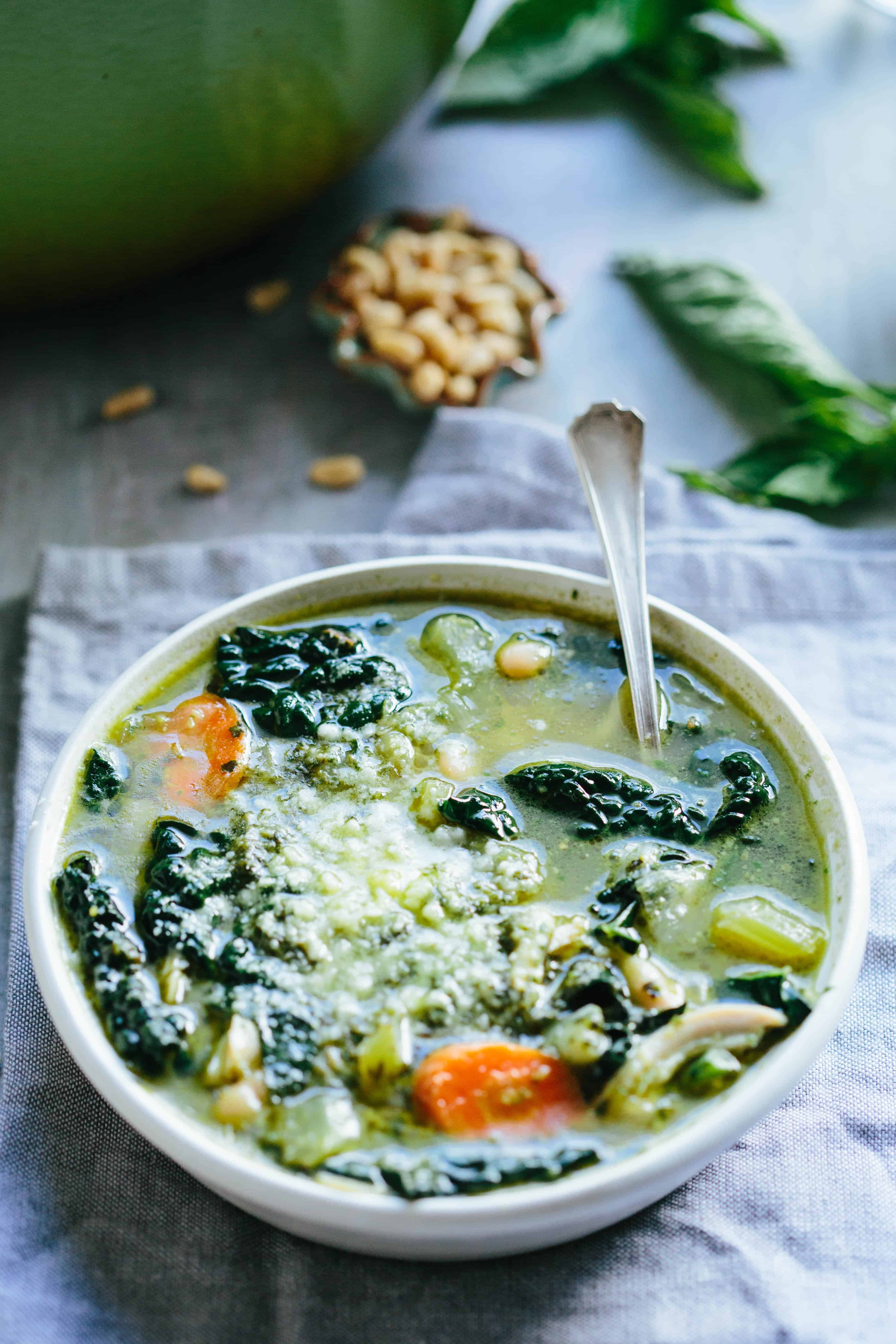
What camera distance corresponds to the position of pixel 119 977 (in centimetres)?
195

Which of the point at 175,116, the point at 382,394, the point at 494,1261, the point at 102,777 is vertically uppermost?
the point at 175,116

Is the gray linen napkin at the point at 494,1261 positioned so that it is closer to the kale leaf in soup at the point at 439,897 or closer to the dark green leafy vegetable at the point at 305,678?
the kale leaf in soup at the point at 439,897

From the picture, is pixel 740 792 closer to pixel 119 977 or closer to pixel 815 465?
pixel 119 977

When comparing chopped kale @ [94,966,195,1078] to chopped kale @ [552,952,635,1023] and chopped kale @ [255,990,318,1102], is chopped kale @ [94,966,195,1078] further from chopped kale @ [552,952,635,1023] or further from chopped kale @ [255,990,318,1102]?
chopped kale @ [552,952,635,1023]

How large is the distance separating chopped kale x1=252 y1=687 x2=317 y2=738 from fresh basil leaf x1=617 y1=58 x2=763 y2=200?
2.91m

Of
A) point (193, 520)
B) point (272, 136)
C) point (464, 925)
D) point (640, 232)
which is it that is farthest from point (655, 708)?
point (640, 232)

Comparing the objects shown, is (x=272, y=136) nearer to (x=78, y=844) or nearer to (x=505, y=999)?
(x=78, y=844)

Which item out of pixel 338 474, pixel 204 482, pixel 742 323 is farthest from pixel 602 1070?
pixel 742 323

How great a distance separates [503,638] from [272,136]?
174cm

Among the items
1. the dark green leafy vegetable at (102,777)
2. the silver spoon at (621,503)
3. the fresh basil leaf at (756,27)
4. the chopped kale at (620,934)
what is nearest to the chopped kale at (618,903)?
the chopped kale at (620,934)

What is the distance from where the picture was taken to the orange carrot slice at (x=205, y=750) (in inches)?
89.7

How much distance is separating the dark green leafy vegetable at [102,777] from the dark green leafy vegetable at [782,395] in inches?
68.8

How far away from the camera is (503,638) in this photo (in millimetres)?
2564

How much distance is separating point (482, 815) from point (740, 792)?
1.53ft
